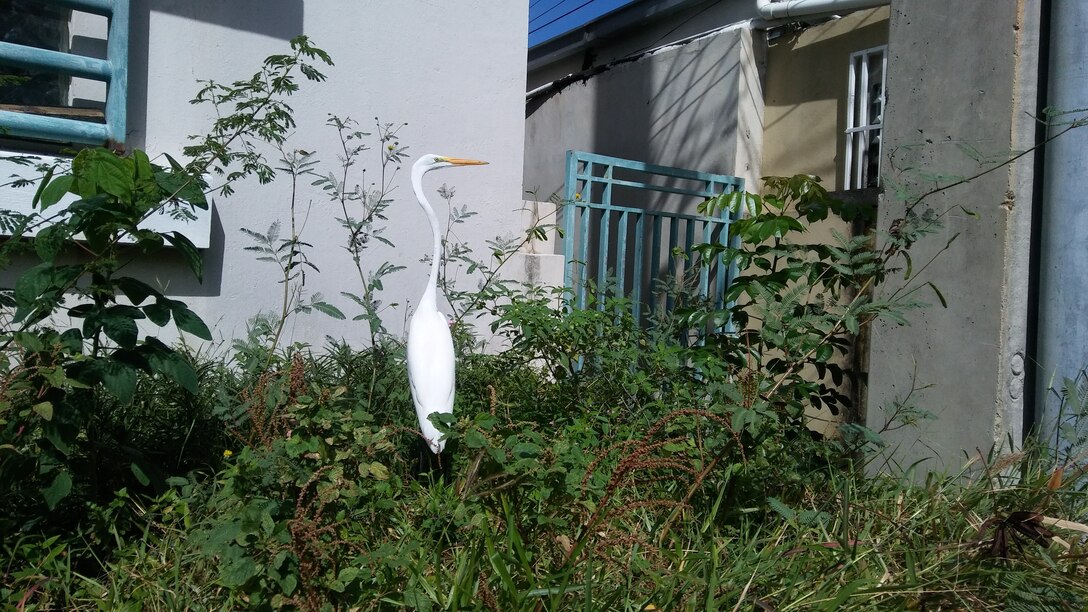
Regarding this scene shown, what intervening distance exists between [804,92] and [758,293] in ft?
8.82

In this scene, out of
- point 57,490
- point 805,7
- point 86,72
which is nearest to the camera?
point 57,490

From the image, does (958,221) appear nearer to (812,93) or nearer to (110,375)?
(812,93)

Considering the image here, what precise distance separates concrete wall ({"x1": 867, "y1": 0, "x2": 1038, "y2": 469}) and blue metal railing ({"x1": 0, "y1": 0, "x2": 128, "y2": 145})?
10.4 ft

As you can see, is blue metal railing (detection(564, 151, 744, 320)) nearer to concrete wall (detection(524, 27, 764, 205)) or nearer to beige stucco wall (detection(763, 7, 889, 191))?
concrete wall (detection(524, 27, 764, 205))

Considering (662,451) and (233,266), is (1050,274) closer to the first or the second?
(662,451)

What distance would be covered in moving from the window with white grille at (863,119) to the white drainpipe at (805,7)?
26 centimetres

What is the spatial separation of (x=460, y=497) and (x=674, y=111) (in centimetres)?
413

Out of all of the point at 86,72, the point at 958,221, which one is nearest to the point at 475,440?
the point at 958,221

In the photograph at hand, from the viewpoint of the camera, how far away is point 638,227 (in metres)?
4.91

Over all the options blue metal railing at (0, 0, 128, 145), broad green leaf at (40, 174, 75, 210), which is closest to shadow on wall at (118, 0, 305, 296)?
blue metal railing at (0, 0, 128, 145)

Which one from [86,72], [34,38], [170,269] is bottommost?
[170,269]

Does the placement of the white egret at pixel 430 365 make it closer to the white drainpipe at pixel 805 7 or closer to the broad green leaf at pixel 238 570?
the broad green leaf at pixel 238 570

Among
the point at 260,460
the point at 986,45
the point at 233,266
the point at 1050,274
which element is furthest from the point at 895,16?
the point at 233,266

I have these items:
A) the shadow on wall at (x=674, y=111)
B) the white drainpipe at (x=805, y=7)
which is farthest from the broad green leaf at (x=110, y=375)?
the white drainpipe at (x=805, y=7)
